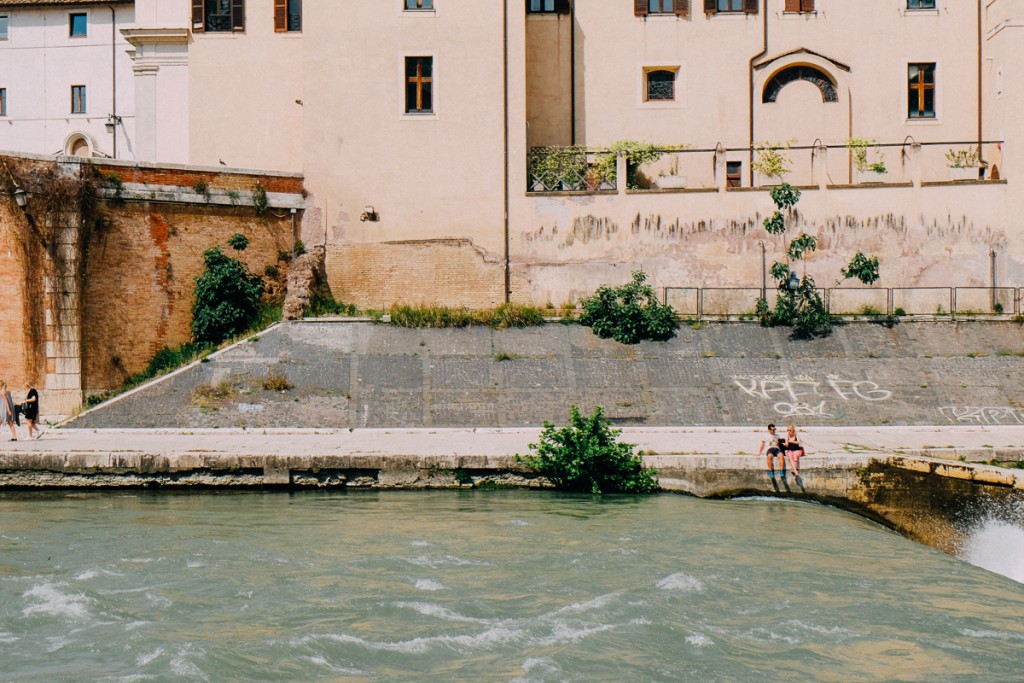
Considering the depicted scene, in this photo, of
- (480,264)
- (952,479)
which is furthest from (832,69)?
(952,479)

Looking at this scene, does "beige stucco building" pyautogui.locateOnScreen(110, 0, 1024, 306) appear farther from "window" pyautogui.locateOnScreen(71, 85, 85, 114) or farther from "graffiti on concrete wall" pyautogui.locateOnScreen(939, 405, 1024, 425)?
"window" pyautogui.locateOnScreen(71, 85, 85, 114)

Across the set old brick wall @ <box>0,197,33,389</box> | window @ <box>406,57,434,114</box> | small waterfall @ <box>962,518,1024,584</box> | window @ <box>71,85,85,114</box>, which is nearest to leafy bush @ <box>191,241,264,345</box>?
old brick wall @ <box>0,197,33,389</box>

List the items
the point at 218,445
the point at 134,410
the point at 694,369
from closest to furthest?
the point at 218,445
the point at 134,410
the point at 694,369

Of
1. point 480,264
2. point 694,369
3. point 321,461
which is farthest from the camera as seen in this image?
point 480,264

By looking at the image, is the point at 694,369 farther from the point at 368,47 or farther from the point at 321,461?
the point at 368,47

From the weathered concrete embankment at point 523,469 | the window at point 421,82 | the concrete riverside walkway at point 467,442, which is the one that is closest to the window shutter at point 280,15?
the window at point 421,82

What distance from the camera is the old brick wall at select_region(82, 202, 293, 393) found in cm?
2459

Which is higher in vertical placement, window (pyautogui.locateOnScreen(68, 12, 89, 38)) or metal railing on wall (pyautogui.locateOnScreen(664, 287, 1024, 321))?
window (pyautogui.locateOnScreen(68, 12, 89, 38))

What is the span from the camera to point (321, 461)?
58.1 ft

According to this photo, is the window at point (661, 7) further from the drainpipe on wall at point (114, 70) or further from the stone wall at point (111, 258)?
the drainpipe on wall at point (114, 70)

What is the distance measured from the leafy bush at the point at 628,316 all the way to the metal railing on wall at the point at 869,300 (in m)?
1.13

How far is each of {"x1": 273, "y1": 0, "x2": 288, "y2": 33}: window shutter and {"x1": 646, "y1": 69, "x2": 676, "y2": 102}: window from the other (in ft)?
32.5

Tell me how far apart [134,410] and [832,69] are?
65.1ft

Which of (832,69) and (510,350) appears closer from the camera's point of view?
(510,350)
